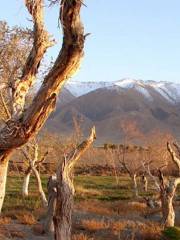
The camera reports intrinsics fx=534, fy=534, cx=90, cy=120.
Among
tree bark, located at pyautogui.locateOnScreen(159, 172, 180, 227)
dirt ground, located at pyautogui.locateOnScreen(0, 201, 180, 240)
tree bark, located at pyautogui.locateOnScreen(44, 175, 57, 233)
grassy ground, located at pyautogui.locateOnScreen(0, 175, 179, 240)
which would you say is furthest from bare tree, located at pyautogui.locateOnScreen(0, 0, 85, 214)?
tree bark, located at pyautogui.locateOnScreen(159, 172, 180, 227)

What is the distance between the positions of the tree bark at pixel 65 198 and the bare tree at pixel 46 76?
65.7 inches

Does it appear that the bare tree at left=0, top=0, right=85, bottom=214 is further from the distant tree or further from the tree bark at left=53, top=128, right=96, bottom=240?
the distant tree

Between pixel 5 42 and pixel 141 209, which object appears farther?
pixel 141 209

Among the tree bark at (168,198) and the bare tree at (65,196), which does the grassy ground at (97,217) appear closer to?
the tree bark at (168,198)

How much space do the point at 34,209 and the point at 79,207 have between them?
3.34 m

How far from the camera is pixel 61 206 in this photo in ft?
39.3

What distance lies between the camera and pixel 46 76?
31.1 feet

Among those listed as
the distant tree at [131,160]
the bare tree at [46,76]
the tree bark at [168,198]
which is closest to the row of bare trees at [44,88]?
the bare tree at [46,76]

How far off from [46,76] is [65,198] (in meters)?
3.68

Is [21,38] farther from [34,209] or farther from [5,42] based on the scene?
[34,209]

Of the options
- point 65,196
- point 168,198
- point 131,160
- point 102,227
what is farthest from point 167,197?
point 131,160

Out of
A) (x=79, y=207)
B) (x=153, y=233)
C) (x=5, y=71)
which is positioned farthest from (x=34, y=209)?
(x=153, y=233)

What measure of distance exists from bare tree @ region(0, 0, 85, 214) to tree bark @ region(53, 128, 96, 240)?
1.67 metres

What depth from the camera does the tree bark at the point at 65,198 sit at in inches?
468
